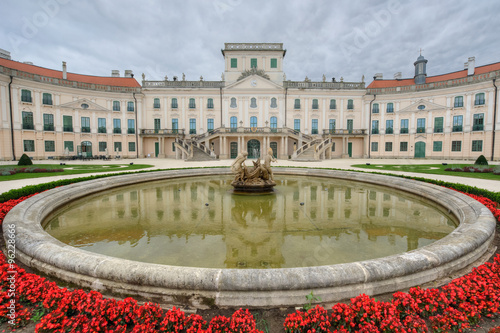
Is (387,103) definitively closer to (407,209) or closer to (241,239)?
(407,209)

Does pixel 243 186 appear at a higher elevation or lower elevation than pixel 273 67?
lower

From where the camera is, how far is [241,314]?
2623 mm

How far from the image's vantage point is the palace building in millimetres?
34625

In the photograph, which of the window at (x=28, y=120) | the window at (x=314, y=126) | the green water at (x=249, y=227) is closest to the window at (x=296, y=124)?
the window at (x=314, y=126)

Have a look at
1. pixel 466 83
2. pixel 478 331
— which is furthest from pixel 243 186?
pixel 466 83

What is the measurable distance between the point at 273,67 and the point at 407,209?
127ft

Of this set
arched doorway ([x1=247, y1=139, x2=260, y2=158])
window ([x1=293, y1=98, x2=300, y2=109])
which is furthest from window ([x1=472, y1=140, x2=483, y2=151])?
arched doorway ([x1=247, y1=139, x2=260, y2=158])

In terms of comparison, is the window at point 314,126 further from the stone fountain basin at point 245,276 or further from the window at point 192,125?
the stone fountain basin at point 245,276

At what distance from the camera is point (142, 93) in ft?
132

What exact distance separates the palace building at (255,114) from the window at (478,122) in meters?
0.11

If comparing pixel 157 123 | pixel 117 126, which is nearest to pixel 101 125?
pixel 117 126

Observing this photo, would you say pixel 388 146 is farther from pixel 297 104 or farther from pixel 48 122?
pixel 48 122

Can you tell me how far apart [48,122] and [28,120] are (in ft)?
7.12

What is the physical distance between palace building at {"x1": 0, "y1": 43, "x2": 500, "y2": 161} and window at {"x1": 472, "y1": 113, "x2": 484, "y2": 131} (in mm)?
105
